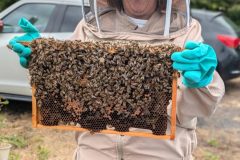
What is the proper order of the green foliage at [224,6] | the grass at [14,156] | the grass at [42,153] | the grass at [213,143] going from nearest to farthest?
1. the grass at [14,156]
2. the grass at [42,153]
3. the grass at [213,143]
4. the green foliage at [224,6]

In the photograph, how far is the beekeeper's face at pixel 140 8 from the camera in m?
2.50

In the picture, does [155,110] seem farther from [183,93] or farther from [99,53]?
[99,53]

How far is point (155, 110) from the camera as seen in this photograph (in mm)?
2107

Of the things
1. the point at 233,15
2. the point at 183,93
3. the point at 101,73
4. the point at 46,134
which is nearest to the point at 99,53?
the point at 101,73

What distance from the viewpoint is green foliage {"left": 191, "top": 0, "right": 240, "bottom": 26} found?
586 inches

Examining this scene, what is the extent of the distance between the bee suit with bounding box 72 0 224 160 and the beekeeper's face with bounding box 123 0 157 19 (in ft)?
0.08

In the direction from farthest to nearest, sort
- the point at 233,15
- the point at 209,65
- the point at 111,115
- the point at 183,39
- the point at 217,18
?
the point at 233,15, the point at 217,18, the point at 183,39, the point at 111,115, the point at 209,65

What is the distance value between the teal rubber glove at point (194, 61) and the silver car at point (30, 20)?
486 cm

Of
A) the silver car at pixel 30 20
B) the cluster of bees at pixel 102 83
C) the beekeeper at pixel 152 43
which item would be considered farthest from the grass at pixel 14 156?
the cluster of bees at pixel 102 83

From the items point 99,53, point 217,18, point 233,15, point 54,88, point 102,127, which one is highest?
point 99,53

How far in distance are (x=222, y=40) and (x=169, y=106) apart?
643 centimetres

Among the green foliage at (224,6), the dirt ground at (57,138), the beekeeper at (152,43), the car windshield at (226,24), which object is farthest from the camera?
the green foliage at (224,6)

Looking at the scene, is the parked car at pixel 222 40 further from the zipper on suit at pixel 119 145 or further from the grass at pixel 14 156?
the zipper on suit at pixel 119 145

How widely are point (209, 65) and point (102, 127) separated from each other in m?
0.55
